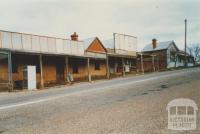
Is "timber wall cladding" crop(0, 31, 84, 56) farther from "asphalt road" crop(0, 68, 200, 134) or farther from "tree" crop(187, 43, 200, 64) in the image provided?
"tree" crop(187, 43, 200, 64)

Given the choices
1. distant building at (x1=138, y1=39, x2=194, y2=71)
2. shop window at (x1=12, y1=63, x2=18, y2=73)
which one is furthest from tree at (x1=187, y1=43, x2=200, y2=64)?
shop window at (x1=12, y1=63, x2=18, y2=73)

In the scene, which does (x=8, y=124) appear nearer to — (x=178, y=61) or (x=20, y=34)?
(x=20, y=34)

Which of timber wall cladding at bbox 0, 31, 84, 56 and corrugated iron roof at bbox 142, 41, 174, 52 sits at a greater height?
corrugated iron roof at bbox 142, 41, 174, 52

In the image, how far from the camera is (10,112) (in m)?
8.80

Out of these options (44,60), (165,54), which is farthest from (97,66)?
(165,54)

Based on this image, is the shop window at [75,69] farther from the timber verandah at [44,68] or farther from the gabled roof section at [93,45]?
the gabled roof section at [93,45]

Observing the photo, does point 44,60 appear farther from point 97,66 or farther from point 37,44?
point 97,66

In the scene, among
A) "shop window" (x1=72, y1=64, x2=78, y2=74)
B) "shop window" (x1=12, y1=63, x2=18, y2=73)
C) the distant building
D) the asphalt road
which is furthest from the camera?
the distant building

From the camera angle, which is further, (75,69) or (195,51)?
(195,51)

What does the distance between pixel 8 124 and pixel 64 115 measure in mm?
1631

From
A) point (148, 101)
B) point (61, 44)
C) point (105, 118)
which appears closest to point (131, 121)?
point (105, 118)

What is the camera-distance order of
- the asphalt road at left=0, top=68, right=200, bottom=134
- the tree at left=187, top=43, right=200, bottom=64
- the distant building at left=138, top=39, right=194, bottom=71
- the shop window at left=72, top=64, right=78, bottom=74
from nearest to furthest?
the asphalt road at left=0, top=68, right=200, bottom=134, the shop window at left=72, top=64, right=78, bottom=74, the distant building at left=138, top=39, right=194, bottom=71, the tree at left=187, top=43, right=200, bottom=64

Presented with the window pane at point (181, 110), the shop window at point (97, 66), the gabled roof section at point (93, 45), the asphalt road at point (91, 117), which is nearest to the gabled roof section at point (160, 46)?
the gabled roof section at point (93, 45)

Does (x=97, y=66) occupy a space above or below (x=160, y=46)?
below
